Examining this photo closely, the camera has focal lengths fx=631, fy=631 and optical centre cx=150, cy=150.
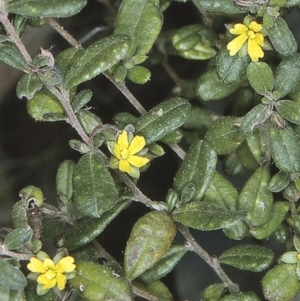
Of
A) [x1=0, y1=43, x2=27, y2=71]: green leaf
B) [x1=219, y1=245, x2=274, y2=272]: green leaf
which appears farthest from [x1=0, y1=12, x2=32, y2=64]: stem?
[x1=219, y1=245, x2=274, y2=272]: green leaf

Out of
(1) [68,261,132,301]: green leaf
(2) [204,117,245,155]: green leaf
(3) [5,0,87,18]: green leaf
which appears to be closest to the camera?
(3) [5,0,87,18]: green leaf

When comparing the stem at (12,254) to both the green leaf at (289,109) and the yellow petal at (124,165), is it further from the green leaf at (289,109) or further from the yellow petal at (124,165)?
the green leaf at (289,109)

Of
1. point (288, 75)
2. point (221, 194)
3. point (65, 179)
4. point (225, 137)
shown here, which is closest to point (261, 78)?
point (288, 75)

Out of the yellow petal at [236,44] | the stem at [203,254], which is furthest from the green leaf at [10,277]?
the yellow petal at [236,44]

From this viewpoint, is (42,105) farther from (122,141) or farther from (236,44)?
(236,44)

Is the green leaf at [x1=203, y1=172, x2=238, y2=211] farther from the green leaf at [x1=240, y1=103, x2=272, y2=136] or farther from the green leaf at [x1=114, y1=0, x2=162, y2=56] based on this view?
the green leaf at [x1=114, y1=0, x2=162, y2=56]
